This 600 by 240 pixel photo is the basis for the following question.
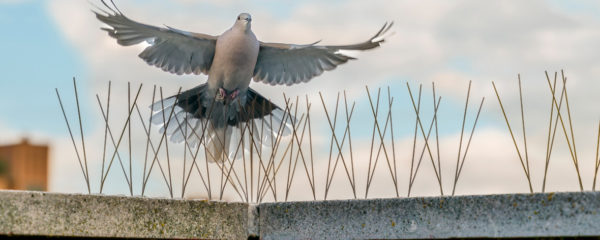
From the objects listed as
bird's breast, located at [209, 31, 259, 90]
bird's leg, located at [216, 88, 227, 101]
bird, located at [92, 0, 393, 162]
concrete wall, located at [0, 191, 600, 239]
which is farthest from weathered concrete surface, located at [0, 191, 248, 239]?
bird's leg, located at [216, 88, 227, 101]

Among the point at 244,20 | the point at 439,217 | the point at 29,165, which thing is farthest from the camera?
the point at 29,165

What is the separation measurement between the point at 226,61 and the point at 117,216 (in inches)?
128

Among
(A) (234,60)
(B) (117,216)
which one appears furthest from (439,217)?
(A) (234,60)

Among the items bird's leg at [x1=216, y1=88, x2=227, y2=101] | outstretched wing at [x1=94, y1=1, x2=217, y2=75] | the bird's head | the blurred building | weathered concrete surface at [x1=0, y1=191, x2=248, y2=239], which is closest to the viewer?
weathered concrete surface at [x1=0, y1=191, x2=248, y2=239]

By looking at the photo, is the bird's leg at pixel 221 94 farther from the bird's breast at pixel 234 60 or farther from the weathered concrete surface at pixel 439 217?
the weathered concrete surface at pixel 439 217

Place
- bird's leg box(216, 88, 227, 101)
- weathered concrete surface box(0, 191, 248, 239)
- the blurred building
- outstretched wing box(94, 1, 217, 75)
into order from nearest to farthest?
weathered concrete surface box(0, 191, 248, 239) → outstretched wing box(94, 1, 217, 75) → bird's leg box(216, 88, 227, 101) → the blurred building

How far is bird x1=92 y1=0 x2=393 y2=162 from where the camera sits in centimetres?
629

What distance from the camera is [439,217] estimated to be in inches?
131

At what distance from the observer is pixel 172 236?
3543 millimetres

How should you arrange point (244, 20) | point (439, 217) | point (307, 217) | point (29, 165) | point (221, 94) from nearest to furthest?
point (439, 217)
point (307, 217)
point (244, 20)
point (221, 94)
point (29, 165)

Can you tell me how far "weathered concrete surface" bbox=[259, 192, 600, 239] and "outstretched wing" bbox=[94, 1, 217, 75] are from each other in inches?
110

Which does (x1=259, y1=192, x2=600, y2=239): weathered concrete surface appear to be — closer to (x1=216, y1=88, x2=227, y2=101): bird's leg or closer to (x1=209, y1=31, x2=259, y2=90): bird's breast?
(x1=209, y1=31, x2=259, y2=90): bird's breast

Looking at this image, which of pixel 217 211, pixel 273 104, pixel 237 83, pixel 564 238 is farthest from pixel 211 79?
pixel 564 238

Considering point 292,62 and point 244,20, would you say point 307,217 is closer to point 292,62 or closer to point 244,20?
point 244,20
